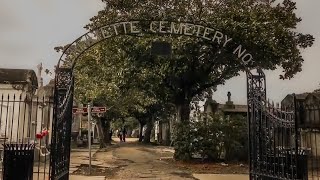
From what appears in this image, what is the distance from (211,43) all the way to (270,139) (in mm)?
9880

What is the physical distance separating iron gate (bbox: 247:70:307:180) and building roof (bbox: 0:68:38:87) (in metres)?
13.3

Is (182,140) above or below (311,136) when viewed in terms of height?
below

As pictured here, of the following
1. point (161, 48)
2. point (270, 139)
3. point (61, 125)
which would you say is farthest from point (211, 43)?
point (61, 125)

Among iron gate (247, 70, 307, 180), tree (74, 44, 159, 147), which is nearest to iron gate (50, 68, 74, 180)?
iron gate (247, 70, 307, 180)

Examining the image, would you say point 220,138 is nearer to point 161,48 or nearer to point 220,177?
point 220,177

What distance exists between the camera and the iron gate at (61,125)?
344 inches

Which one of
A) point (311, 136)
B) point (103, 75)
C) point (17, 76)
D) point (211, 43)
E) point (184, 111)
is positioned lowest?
point (311, 136)

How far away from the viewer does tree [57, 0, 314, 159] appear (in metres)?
17.9

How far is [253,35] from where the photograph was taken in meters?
17.8

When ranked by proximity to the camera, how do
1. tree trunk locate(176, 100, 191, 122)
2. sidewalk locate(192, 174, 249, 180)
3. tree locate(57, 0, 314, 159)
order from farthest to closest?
tree trunk locate(176, 100, 191, 122) < tree locate(57, 0, 314, 159) < sidewalk locate(192, 174, 249, 180)

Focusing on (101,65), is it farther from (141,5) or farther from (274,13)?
(274,13)

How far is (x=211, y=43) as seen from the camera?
18828 millimetres

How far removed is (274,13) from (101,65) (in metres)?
9.38

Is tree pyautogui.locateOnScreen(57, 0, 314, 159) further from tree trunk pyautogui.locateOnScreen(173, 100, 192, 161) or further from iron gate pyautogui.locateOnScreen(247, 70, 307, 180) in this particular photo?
iron gate pyautogui.locateOnScreen(247, 70, 307, 180)
